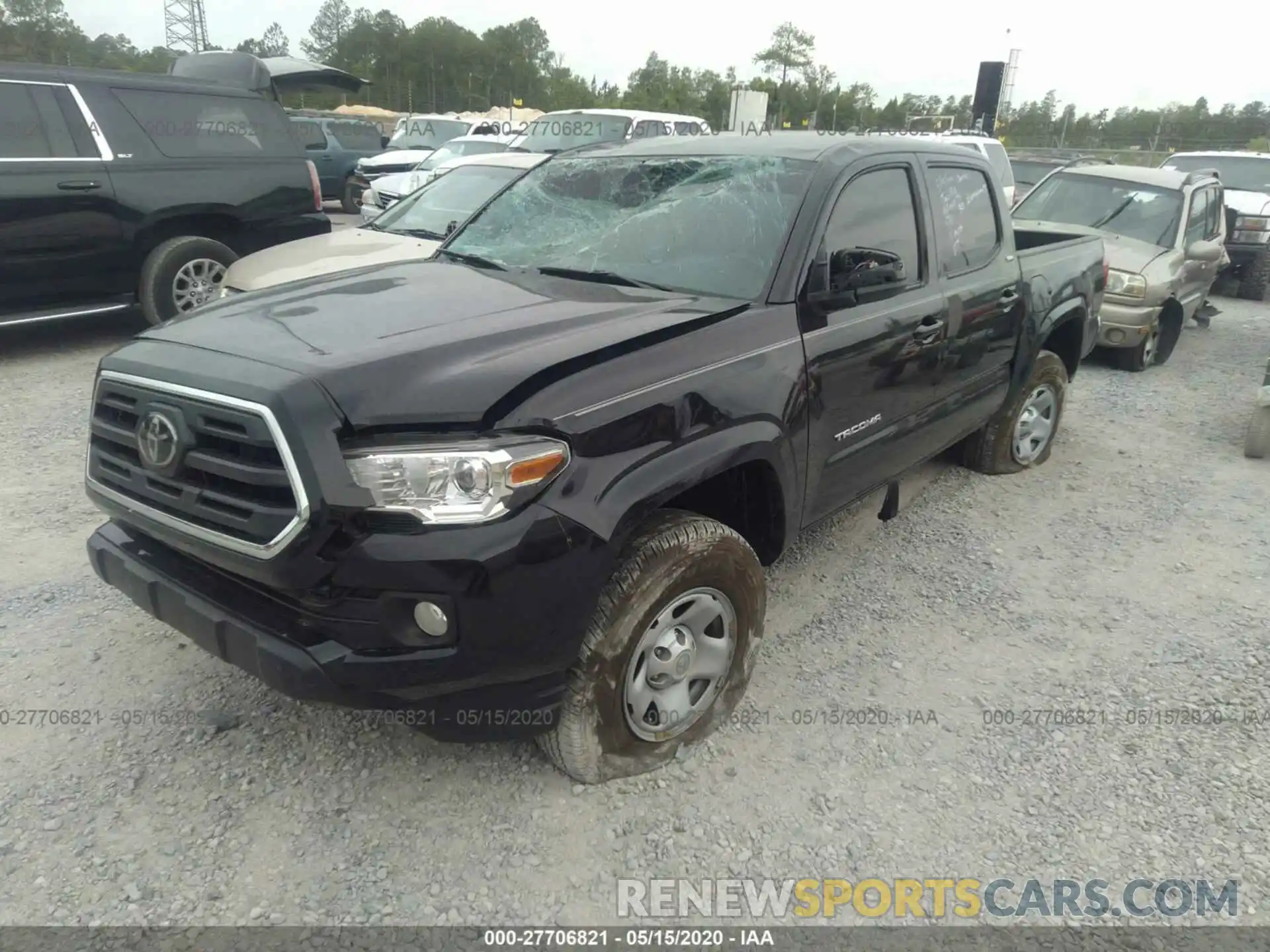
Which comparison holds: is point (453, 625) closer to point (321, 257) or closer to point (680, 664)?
point (680, 664)

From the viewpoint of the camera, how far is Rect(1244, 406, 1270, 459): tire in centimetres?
594

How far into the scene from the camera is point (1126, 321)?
7.86 metres

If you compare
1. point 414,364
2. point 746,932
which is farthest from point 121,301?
point 746,932

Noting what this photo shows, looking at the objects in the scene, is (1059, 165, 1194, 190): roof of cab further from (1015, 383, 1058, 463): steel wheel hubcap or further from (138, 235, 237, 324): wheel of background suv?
(138, 235, 237, 324): wheel of background suv

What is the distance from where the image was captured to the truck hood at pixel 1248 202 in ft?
39.4

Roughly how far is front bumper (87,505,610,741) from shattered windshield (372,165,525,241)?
4.77 metres

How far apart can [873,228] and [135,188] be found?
5.83m

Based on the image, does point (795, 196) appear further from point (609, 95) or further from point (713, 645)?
point (609, 95)

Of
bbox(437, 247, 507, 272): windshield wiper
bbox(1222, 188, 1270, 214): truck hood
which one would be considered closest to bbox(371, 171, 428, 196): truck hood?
bbox(437, 247, 507, 272): windshield wiper

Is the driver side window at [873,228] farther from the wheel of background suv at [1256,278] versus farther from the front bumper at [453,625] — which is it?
the wheel of background suv at [1256,278]

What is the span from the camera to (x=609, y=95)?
56.0 m

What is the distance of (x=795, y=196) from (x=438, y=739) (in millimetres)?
2270

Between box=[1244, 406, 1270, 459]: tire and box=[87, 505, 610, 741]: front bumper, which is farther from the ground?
box=[87, 505, 610, 741]: front bumper

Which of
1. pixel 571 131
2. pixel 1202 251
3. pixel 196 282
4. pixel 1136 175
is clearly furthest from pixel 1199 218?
pixel 196 282
